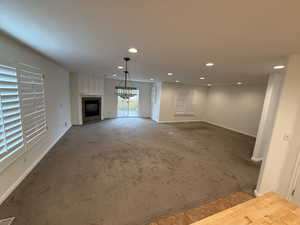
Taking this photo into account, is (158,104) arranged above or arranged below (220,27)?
below

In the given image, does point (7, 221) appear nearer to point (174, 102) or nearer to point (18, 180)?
point (18, 180)

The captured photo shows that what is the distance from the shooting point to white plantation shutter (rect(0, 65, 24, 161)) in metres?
1.77

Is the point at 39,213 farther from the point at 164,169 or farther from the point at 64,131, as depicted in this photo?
the point at 64,131

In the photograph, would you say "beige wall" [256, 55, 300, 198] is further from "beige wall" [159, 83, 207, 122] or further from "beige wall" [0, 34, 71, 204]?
"beige wall" [159, 83, 207, 122]

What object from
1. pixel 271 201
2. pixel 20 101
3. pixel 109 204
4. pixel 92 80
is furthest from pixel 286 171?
pixel 92 80

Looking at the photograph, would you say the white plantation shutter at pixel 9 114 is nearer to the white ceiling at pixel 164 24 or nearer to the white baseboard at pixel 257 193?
the white ceiling at pixel 164 24

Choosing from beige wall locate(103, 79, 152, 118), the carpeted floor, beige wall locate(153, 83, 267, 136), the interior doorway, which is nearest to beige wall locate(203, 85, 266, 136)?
beige wall locate(153, 83, 267, 136)

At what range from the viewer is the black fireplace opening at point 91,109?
6242 mm

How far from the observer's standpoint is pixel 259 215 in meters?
0.92

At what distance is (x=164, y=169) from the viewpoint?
114 inches

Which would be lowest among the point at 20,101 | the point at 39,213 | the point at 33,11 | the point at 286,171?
the point at 39,213

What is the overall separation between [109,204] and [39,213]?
913 mm

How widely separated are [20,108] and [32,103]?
0.44 meters

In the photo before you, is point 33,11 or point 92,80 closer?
point 33,11
